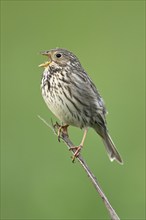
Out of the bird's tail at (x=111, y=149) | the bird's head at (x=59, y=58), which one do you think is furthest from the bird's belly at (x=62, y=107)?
the bird's tail at (x=111, y=149)

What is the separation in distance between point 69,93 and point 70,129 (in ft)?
9.61

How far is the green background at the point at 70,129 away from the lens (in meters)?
9.77

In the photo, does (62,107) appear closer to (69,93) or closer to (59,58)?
(69,93)

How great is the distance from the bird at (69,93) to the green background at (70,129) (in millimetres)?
1242

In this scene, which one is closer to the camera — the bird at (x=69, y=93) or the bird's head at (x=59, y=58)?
the bird at (x=69, y=93)

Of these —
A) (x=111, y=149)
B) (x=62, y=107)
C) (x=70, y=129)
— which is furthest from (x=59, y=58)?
(x=70, y=129)

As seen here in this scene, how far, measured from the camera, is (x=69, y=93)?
8.39 m

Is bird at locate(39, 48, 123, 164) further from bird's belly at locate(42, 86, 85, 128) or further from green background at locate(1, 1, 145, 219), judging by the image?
green background at locate(1, 1, 145, 219)

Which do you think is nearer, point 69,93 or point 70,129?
point 69,93

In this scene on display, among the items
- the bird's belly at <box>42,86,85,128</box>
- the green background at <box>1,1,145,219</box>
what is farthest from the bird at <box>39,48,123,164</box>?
the green background at <box>1,1,145,219</box>

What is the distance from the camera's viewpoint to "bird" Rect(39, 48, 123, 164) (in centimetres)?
832

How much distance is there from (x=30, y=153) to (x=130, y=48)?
3960 mm

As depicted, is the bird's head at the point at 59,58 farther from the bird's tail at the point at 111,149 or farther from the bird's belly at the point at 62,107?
the bird's tail at the point at 111,149

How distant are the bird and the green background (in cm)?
124
